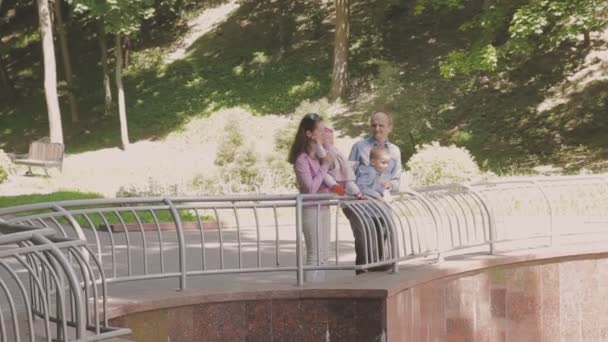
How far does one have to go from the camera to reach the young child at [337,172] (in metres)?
10.2

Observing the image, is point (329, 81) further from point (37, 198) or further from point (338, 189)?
point (338, 189)

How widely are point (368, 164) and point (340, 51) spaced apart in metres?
27.2

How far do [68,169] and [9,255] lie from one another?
1186 inches

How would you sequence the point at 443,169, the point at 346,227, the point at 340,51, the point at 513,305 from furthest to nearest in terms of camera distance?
the point at 340,51, the point at 443,169, the point at 346,227, the point at 513,305

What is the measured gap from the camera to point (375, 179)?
1078 cm

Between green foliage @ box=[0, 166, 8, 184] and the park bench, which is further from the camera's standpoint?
the park bench

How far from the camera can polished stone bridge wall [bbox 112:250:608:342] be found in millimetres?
8875

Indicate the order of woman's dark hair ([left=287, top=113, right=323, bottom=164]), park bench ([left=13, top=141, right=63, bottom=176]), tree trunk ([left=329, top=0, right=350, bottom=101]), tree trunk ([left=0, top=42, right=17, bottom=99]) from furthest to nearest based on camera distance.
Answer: tree trunk ([left=0, top=42, right=17, bottom=99]) → tree trunk ([left=329, top=0, right=350, bottom=101]) → park bench ([left=13, top=141, right=63, bottom=176]) → woman's dark hair ([left=287, top=113, right=323, bottom=164])

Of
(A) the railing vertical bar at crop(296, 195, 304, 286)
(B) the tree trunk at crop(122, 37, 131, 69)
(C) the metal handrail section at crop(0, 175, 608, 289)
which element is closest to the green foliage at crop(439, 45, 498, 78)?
(C) the metal handrail section at crop(0, 175, 608, 289)

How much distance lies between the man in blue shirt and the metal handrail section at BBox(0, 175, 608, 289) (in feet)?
0.13

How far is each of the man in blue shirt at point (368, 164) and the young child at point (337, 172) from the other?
7.9 inches

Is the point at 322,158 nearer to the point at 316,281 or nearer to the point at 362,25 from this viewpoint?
the point at 316,281

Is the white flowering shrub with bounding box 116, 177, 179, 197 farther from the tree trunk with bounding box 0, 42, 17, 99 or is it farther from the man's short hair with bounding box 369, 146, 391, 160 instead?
the tree trunk with bounding box 0, 42, 17, 99

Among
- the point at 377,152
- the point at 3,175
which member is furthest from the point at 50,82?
the point at 377,152
